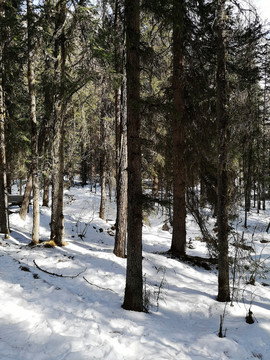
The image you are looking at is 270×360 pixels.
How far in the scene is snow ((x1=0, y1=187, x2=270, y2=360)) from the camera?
3.84m

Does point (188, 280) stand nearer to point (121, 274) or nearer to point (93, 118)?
point (121, 274)

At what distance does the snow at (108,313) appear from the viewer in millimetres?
3836

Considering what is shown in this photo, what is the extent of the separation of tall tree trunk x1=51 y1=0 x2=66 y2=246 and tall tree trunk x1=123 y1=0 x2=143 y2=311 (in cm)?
367

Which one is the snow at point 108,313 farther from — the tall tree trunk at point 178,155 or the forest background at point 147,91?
the tall tree trunk at point 178,155

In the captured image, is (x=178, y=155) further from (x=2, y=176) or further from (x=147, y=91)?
(x=2, y=176)

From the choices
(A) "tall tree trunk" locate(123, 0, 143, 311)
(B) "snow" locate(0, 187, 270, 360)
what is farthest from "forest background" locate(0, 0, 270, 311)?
(B) "snow" locate(0, 187, 270, 360)

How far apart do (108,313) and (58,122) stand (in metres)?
6.31

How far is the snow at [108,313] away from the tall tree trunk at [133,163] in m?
0.56

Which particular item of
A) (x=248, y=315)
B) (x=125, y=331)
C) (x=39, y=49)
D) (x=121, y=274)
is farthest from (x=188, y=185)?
(x=39, y=49)

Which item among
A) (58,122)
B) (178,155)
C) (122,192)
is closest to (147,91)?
(178,155)

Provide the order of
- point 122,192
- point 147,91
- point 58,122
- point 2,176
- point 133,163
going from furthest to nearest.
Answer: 1. point 2,176
2. point 147,91
3. point 58,122
4. point 122,192
5. point 133,163

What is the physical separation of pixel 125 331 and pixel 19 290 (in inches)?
94.8

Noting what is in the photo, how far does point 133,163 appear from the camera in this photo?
17.6 ft

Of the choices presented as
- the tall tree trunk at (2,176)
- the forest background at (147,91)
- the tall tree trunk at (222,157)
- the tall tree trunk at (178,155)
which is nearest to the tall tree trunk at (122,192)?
the forest background at (147,91)
